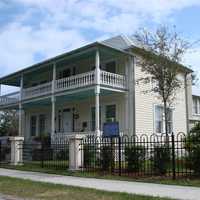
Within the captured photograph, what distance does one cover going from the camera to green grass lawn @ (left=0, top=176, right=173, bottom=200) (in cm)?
956

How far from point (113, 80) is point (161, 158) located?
10.3m

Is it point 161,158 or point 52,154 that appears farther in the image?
point 52,154

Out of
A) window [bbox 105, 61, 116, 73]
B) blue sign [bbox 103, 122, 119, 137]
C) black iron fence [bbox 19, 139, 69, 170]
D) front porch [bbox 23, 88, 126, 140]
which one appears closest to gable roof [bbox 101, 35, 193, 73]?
window [bbox 105, 61, 116, 73]

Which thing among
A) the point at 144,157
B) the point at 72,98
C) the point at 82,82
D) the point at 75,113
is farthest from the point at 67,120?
the point at 144,157

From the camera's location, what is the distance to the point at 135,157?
1486 centimetres

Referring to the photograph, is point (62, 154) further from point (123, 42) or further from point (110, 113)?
point (123, 42)

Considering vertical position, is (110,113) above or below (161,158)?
above

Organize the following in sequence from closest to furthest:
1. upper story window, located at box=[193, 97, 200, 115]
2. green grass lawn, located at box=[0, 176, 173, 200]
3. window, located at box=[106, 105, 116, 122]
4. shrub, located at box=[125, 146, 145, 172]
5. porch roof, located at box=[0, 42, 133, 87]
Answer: green grass lawn, located at box=[0, 176, 173, 200] < shrub, located at box=[125, 146, 145, 172] < porch roof, located at box=[0, 42, 133, 87] < window, located at box=[106, 105, 116, 122] < upper story window, located at box=[193, 97, 200, 115]

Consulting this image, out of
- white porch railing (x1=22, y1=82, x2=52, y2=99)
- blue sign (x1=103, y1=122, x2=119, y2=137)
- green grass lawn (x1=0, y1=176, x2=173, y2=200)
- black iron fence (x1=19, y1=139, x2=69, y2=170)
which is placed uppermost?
white porch railing (x1=22, y1=82, x2=52, y2=99)

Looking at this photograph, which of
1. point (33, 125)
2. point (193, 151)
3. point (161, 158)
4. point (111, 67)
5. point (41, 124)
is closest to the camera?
point (193, 151)

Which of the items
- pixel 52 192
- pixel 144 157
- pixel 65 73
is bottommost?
pixel 52 192

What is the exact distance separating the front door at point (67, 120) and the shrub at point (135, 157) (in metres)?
13.7

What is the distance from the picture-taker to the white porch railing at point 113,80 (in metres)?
22.8

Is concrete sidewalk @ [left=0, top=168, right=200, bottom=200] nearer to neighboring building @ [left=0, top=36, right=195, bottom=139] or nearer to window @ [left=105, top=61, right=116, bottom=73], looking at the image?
neighboring building @ [left=0, top=36, right=195, bottom=139]
